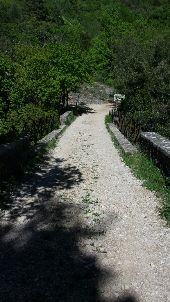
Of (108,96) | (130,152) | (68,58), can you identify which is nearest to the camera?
(130,152)

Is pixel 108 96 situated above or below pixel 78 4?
below

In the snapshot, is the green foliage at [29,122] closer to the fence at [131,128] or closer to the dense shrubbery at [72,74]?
the dense shrubbery at [72,74]

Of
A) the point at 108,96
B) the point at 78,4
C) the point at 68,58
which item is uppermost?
the point at 78,4

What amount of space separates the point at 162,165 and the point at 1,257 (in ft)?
22.2

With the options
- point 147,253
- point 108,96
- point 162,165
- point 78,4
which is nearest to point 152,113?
point 162,165

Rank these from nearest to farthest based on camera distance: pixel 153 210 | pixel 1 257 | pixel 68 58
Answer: pixel 1 257
pixel 153 210
pixel 68 58

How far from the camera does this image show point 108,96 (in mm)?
51375

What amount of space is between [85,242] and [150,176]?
4.76 metres

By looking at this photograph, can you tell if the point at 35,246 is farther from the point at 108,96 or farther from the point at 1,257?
the point at 108,96

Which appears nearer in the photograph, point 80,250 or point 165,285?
point 165,285

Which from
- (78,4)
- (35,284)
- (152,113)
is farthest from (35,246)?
(78,4)

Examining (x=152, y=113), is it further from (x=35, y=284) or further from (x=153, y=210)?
(x=35, y=284)

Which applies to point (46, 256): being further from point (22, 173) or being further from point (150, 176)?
point (150, 176)

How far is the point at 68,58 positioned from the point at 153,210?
28.7 m
